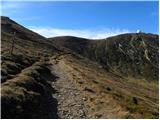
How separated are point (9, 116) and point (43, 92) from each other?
624 inches

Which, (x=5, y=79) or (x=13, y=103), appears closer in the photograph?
(x=13, y=103)

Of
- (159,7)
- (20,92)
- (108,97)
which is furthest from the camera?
(108,97)

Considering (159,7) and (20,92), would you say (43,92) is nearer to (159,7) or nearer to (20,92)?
(20,92)

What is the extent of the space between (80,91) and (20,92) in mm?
16934

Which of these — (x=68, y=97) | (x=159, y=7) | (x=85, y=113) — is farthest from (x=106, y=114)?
(x=159, y=7)

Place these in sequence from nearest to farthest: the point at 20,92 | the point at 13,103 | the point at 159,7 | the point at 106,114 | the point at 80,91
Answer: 1. the point at 159,7
2. the point at 13,103
3. the point at 20,92
4. the point at 106,114
5. the point at 80,91

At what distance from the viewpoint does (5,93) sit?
99.2 ft

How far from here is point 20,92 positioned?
33.3 metres

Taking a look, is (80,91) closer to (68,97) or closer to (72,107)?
(68,97)

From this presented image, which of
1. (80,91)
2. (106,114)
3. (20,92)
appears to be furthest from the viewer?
(80,91)

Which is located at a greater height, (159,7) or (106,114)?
(159,7)

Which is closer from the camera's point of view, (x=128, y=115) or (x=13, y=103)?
(x=13, y=103)

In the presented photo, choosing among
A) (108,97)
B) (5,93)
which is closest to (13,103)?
(5,93)

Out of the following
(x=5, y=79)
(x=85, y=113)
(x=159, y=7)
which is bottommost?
(x=85, y=113)
